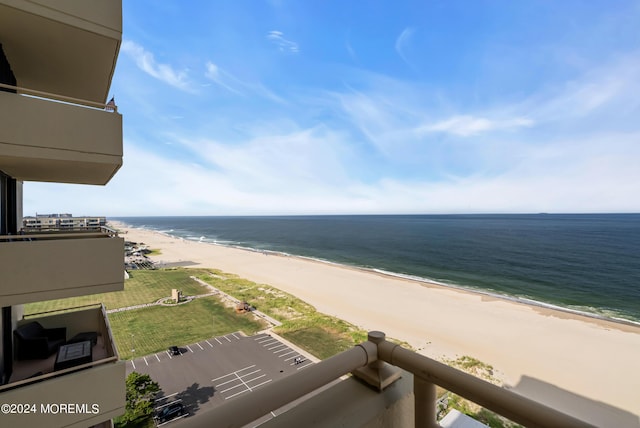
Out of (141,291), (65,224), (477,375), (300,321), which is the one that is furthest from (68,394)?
(141,291)

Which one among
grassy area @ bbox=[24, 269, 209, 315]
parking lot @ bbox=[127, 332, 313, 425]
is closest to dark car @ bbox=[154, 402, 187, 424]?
parking lot @ bbox=[127, 332, 313, 425]

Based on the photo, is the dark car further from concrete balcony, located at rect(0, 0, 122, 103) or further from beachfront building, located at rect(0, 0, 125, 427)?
concrete balcony, located at rect(0, 0, 122, 103)

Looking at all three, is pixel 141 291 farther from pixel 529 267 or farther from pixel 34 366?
pixel 529 267

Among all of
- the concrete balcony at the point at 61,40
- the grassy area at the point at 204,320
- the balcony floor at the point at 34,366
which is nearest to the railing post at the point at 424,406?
the concrete balcony at the point at 61,40

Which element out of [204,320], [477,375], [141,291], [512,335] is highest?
[141,291]

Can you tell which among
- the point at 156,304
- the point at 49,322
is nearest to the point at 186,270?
the point at 156,304

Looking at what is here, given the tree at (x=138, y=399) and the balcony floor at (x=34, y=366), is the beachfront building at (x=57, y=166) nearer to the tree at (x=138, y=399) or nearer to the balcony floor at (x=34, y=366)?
the balcony floor at (x=34, y=366)
